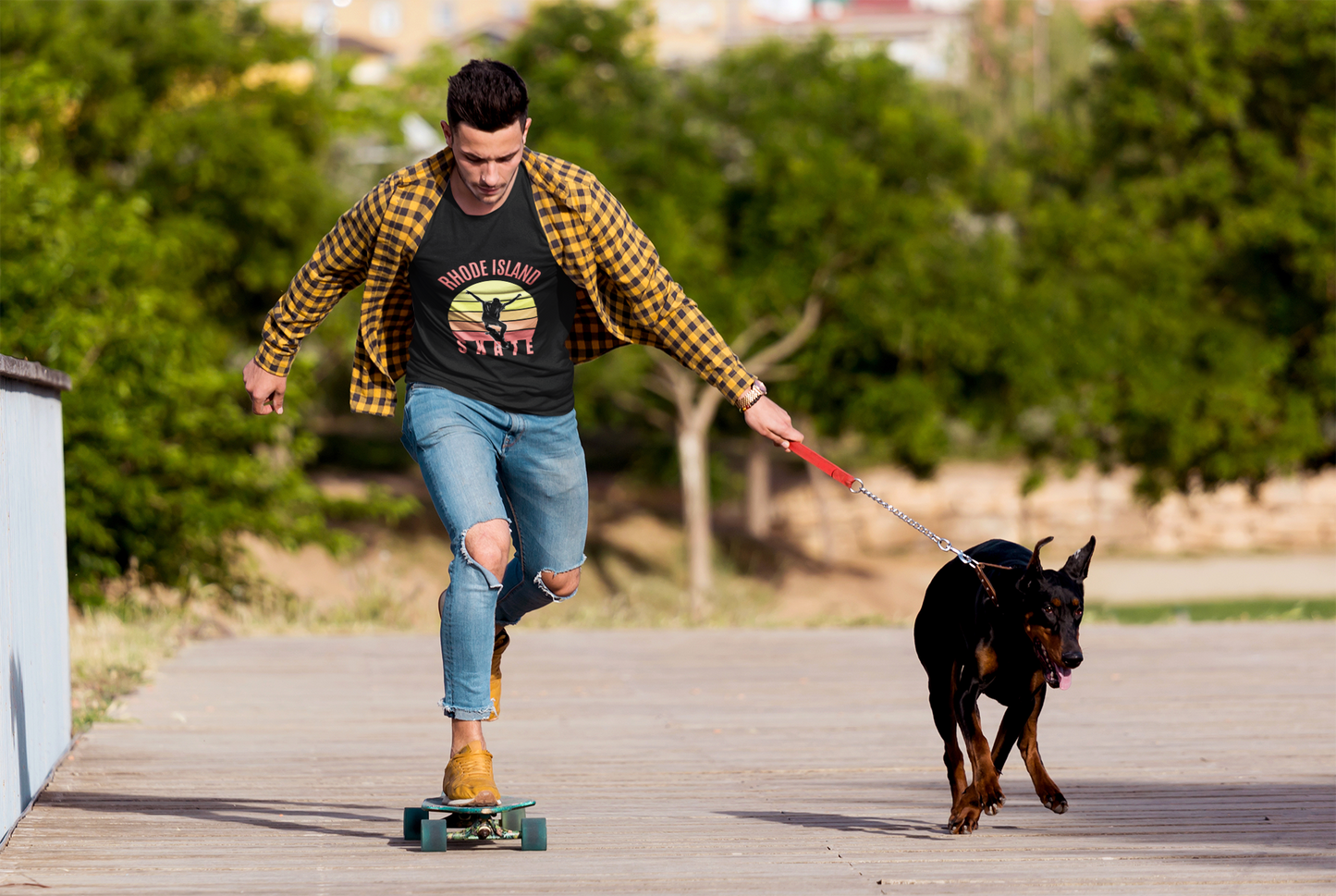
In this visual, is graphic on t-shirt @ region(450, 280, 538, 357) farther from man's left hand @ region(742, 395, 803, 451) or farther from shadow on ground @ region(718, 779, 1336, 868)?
shadow on ground @ region(718, 779, 1336, 868)

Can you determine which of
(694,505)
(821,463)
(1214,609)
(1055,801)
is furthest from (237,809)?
(1214,609)

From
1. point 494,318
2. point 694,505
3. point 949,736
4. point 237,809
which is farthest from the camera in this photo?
point 694,505

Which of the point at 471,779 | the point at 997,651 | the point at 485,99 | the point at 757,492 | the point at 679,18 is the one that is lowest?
the point at 471,779

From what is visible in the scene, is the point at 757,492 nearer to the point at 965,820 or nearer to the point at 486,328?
the point at 965,820

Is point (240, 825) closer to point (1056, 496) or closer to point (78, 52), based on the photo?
point (78, 52)

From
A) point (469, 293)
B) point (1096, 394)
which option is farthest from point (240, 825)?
point (1096, 394)

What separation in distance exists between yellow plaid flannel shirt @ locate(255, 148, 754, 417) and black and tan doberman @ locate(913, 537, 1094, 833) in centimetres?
86

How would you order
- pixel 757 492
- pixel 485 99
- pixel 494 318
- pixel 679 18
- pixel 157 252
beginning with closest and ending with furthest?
pixel 485 99, pixel 494 318, pixel 157 252, pixel 757 492, pixel 679 18

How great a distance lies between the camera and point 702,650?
9.64 m

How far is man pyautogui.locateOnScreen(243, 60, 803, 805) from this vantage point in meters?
4.33

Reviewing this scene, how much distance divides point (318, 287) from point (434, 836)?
1560 millimetres

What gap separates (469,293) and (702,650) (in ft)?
18.2

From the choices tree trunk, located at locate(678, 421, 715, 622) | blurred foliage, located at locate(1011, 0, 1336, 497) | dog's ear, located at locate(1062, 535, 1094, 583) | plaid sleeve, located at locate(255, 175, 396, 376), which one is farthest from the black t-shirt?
tree trunk, located at locate(678, 421, 715, 622)

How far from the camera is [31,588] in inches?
Result: 198
